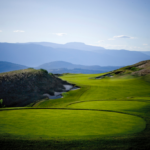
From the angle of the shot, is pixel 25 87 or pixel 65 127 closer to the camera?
pixel 65 127

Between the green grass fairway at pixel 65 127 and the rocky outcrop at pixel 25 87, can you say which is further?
the rocky outcrop at pixel 25 87

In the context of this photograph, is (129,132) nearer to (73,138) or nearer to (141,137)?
(141,137)

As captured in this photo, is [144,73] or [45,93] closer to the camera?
[45,93]

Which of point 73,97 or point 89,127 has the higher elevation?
point 89,127

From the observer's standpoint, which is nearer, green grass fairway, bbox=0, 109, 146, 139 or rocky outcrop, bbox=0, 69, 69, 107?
green grass fairway, bbox=0, 109, 146, 139

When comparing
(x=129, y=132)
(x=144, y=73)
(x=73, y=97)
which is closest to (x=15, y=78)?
(x=73, y=97)

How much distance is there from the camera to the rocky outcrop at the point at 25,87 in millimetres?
21172

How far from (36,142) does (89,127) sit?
2.47 metres

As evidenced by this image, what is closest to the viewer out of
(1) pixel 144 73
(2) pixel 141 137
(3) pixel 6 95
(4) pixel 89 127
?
(2) pixel 141 137

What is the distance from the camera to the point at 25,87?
23.1 m

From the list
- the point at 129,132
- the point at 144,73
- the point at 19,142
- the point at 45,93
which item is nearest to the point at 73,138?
the point at 19,142

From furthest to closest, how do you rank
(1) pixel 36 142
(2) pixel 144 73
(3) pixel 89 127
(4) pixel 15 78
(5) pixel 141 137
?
(2) pixel 144 73
(4) pixel 15 78
(3) pixel 89 127
(5) pixel 141 137
(1) pixel 36 142

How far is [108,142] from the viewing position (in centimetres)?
623

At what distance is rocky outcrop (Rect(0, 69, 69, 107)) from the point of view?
21172 mm
